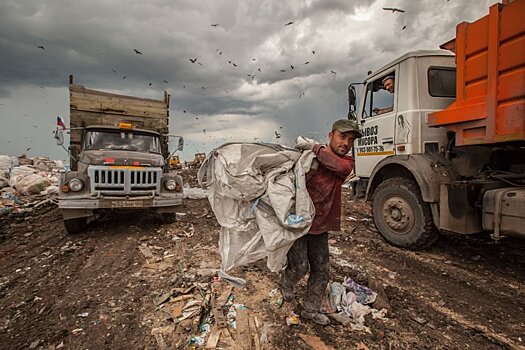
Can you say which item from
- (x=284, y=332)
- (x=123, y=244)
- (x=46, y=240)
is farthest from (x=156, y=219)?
(x=284, y=332)

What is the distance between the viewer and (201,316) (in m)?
2.46

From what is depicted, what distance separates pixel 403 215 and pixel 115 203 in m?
4.75

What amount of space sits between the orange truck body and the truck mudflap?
15.5ft

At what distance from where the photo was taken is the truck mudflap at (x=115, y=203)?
180 inches

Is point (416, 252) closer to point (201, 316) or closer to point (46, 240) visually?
point (201, 316)

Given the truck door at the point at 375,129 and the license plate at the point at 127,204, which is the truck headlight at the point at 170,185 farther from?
the truck door at the point at 375,129

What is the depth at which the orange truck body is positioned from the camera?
9.13 ft

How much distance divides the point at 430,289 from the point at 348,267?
0.94 meters

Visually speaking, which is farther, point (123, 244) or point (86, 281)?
point (123, 244)

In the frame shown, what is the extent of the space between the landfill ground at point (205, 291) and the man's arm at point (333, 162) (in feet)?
4.54

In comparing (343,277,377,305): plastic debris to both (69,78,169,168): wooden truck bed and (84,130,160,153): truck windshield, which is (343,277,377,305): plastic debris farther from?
A: (69,78,169,168): wooden truck bed

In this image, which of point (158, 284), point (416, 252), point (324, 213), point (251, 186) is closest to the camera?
point (251, 186)

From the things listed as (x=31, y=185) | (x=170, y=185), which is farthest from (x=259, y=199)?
(x=31, y=185)

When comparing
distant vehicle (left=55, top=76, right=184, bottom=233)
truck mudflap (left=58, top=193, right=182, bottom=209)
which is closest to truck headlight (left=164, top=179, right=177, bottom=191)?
distant vehicle (left=55, top=76, right=184, bottom=233)
